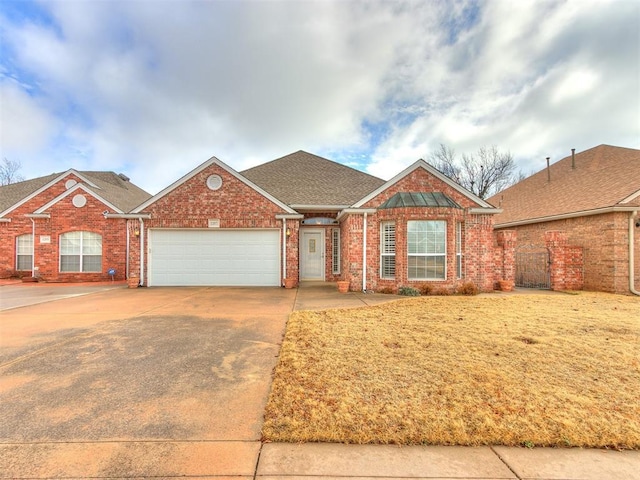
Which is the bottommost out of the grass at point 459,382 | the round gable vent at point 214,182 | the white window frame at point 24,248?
the grass at point 459,382

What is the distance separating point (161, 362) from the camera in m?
4.14

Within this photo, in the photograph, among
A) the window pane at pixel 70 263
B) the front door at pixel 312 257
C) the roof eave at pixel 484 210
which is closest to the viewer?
the roof eave at pixel 484 210

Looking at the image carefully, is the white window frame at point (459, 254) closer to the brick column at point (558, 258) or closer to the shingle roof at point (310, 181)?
the brick column at point (558, 258)

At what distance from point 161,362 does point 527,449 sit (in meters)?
4.30

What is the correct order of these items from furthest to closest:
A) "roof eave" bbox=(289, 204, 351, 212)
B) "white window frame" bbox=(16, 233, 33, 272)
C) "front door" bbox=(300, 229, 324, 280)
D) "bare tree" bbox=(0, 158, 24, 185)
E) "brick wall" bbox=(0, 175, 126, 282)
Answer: "bare tree" bbox=(0, 158, 24, 185) < "white window frame" bbox=(16, 233, 33, 272) < "brick wall" bbox=(0, 175, 126, 282) < "front door" bbox=(300, 229, 324, 280) < "roof eave" bbox=(289, 204, 351, 212)

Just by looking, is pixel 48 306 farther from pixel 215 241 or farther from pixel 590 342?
pixel 590 342

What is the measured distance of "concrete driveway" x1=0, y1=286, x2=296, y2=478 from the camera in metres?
2.22

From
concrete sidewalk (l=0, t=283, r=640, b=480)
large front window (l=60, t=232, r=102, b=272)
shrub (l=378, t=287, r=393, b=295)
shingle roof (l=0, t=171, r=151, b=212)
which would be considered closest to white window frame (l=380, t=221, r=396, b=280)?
shrub (l=378, t=287, r=393, b=295)

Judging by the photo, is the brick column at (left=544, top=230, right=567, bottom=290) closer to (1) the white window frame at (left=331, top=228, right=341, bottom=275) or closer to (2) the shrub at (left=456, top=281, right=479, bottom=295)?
(2) the shrub at (left=456, top=281, right=479, bottom=295)

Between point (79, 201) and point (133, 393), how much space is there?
48.4 feet

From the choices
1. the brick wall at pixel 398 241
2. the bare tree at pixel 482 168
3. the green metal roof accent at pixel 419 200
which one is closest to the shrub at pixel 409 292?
the brick wall at pixel 398 241

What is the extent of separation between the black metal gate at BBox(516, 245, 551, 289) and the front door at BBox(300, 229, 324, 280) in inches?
351

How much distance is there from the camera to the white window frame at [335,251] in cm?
1341

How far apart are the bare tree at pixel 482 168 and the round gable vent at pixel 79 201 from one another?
29541 mm
